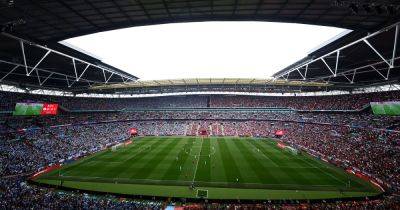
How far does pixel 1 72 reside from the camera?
3931cm

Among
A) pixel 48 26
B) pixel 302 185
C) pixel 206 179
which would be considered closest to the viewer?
pixel 48 26

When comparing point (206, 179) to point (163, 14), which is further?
point (206, 179)

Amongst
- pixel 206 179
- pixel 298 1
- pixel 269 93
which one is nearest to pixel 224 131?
pixel 269 93

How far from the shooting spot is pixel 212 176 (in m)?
30.6

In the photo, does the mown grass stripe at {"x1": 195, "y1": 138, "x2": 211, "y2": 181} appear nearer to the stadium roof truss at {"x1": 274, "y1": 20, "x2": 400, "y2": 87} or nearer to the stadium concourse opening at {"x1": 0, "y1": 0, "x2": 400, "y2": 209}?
the stadium concourse opening at {"x1": 0, "y1": 0, "x2": 400, "y2": 209}

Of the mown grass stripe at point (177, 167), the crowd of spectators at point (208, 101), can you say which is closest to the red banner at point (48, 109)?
the crowd of spectators at point (208, 101)

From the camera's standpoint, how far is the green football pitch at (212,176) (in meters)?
25.6

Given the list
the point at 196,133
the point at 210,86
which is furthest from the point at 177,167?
the point at 210,86

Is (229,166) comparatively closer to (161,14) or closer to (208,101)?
(161,14)

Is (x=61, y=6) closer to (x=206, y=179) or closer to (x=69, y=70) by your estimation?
(x=206, y=179)

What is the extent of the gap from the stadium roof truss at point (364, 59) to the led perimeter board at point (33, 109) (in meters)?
47.5

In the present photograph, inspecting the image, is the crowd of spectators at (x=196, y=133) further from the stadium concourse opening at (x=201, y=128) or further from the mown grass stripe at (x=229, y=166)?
the mown grass stripe at (x=229, y=166)

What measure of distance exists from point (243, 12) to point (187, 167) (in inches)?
893

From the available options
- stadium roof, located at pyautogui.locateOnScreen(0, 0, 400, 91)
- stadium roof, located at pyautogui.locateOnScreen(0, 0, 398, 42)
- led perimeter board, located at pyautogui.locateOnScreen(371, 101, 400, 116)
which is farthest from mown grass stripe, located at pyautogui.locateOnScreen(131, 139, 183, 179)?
led perimeter board, located at pyautogui.locateOnScreen(371, 101, 400, 116)
